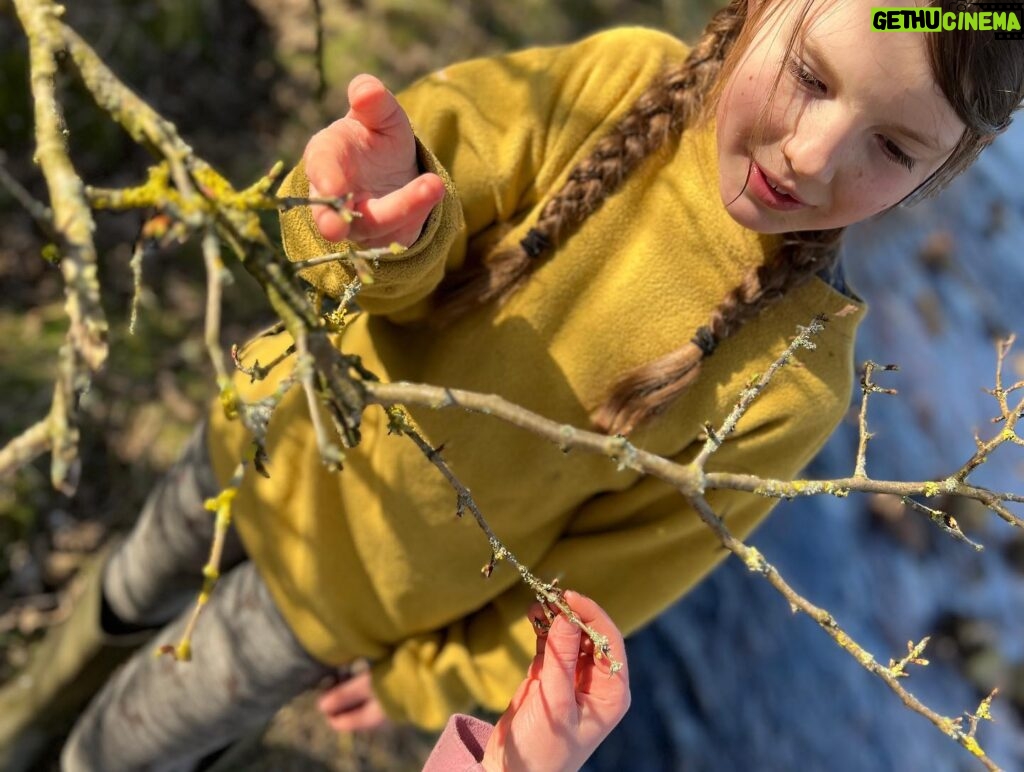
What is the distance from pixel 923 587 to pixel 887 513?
50cm

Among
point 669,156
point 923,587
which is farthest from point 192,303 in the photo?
point 923,587

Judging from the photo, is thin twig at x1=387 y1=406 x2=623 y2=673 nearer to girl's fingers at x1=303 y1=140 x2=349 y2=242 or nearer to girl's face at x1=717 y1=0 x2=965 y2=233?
girl's fingers at x1=303 y1=140 x2=349 y2=242

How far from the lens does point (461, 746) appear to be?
1.25 metres

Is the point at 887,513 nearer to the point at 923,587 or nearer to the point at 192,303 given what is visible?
the point at 923,587

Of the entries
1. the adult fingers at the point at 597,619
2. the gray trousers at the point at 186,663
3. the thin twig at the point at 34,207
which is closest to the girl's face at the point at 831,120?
the adult fingers at the point at 597,619

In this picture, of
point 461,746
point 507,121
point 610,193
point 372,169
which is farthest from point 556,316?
point 461,746

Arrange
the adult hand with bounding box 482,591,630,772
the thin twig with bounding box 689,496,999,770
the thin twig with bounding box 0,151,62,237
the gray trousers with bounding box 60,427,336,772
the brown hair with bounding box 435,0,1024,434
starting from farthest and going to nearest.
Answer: the gray trousers with bounding box 60,427,336,772, the brown hair with bounding box 435,0,1024,434, the adult hand with bounding box 482,591,630,772, the thin twig with bounding box 689,496,999,770, the thin twig with bounding box 0,151,62,237

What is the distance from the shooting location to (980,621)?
4.86 meters

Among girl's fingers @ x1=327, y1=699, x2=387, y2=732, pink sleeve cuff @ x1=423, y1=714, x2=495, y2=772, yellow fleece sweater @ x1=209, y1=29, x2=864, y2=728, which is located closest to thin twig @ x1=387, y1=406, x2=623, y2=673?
yellow fleece sweater @ x1=209, y1=29, x2=864, y2=728

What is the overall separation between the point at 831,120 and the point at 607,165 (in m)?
0.38

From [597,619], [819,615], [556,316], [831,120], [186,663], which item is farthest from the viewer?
[186,663]

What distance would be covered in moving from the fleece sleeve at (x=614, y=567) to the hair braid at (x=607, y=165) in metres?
0.45

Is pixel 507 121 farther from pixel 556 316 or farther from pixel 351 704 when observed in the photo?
pixel 351 704

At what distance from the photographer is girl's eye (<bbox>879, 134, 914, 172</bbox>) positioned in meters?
1.07
